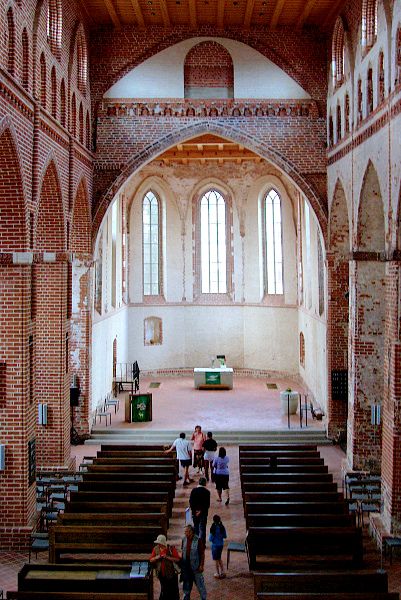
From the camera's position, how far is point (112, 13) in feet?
66.6

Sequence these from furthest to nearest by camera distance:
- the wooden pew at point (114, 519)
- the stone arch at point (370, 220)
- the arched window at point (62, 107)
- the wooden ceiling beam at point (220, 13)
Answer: the wooden ceiling beam at point (220, 13) < the arched window at point (62, 107) < the stone arch at point (370, 220) < the wooden pew at point (114, 519)

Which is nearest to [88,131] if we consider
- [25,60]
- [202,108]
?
[202,108]

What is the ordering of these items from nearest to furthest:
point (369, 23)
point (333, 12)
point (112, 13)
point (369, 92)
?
1. point (369, 92)
2. point (369, 23)
3. point (333, 12)
4. point (112, 13)

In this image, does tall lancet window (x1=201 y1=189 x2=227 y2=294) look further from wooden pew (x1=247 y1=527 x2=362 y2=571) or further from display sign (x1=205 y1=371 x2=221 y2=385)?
wooden pew (x1=247 y1=527 x2=362 y2=571)

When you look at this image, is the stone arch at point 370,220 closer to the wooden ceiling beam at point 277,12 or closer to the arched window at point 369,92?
the arched window at point 369,92

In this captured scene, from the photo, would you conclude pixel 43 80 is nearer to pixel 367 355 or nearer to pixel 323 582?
pixel 367 355

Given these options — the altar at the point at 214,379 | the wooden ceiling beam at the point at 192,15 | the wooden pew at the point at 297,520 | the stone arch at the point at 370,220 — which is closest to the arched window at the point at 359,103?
the stone arch at the point at 370,220

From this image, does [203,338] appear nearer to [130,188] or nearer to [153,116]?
[130,188]

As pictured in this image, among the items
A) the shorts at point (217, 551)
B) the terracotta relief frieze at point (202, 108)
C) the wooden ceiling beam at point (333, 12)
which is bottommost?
the shorts at point (217, 551)

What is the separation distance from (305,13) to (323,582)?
16.5m

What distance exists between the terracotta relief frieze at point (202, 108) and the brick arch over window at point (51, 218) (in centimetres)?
539

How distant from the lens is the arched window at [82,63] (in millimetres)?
20062

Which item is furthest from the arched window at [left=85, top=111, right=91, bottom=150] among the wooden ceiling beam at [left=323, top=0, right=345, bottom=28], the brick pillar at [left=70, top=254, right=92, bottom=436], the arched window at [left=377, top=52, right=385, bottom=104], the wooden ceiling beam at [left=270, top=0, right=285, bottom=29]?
the arched window at [left=377, top=52, right=385, bottom=104]

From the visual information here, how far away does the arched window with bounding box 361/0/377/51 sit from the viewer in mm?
16216
